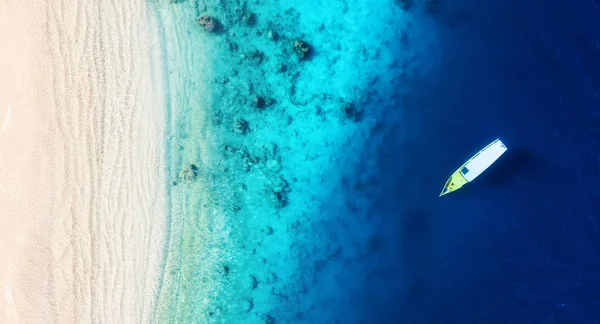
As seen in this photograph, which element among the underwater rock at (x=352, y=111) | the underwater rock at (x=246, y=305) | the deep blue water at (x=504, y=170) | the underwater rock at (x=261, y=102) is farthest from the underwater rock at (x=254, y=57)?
the underwater rock at (x=246, y=305)

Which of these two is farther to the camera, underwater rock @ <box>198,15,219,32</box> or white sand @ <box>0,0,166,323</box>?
underwater rock @ <box>198,15,219,32</box>

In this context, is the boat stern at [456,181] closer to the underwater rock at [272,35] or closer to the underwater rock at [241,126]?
the underwater rock at [241,126]

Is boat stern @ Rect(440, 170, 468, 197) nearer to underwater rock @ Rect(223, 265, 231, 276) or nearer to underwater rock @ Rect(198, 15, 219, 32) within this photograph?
underwater rock @ Rect(223, 265, 231, 276)

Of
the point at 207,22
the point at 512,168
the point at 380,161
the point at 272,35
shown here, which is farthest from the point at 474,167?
the point at 207,22

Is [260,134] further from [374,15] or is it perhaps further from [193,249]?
[374,15]

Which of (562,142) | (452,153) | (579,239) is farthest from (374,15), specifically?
(579,239)

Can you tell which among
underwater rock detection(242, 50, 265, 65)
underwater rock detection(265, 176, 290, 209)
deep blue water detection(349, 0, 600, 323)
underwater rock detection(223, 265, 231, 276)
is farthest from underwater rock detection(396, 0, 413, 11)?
underwater rock detection(223, 265, 231, 276)

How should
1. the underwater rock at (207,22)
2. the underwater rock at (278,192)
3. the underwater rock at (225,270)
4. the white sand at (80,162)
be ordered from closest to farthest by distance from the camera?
the white sand at (80,162), the underwater rock at (207,22), the underwater rock at (225,270), the underwater rock at (278,192)
